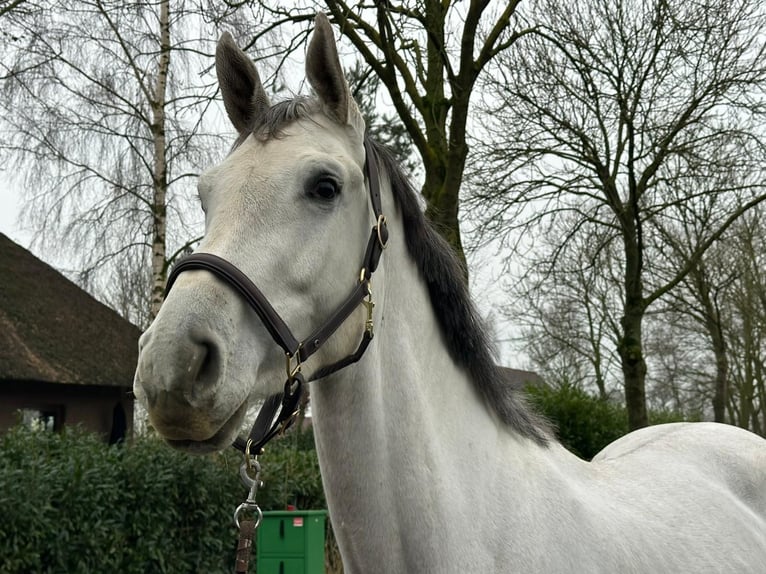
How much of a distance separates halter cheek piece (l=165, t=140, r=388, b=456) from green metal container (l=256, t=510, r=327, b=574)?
4545 mm

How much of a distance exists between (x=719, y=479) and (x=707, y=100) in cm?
919

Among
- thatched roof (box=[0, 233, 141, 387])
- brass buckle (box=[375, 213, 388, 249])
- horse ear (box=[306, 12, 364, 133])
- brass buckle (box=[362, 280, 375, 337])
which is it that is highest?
thatched roof (box=[0, 233, 141, 387])

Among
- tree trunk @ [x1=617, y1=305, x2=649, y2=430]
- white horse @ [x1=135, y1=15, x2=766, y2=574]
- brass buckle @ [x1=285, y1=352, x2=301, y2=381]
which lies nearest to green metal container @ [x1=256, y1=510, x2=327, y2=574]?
white horse @ [x1=135, y1=15, x2=766, y2=574]

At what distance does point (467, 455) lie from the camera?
83.2 inches

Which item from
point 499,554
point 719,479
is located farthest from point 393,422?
point 719,479

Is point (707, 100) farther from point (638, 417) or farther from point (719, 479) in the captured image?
point (719, 479)

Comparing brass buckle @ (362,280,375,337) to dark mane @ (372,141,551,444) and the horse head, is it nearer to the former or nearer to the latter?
the horse head

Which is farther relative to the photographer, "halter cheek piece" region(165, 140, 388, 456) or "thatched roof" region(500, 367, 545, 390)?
"thatched roof" region(500, 367, 545, 390)

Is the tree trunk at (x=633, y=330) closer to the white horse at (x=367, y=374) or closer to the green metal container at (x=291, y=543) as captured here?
the green metal container at (x=291, y=543)

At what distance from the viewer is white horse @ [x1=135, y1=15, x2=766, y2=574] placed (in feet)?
5.38

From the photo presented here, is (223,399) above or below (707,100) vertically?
below

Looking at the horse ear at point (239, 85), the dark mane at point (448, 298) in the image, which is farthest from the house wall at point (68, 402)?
the dark mane at point (448, 298)

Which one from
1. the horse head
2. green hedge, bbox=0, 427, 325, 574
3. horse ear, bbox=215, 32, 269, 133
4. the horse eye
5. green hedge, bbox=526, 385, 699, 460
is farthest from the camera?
green hedge, bbox=526, 385, 699, 460

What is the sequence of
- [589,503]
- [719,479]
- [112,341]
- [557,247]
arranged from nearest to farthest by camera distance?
[589,503], [719,479], [557,247], [112,341]
